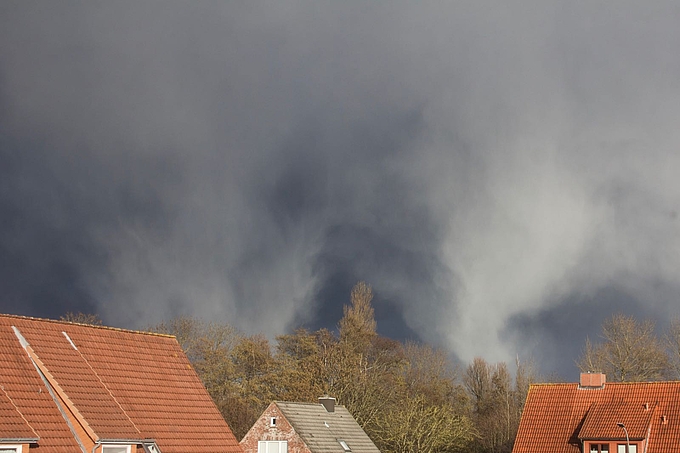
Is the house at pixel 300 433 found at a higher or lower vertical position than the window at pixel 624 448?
higher

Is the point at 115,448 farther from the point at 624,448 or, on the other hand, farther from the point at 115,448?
the point at 624,448

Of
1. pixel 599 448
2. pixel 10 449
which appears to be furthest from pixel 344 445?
pixel 10 449

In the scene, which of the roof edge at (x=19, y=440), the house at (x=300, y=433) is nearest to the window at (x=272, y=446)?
the house at (x=300, y=433)

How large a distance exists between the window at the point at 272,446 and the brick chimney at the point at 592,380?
19566mm

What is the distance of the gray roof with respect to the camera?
5694 centimetres

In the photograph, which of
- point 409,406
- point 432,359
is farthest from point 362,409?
point 432,359

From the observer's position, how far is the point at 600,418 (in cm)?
5228

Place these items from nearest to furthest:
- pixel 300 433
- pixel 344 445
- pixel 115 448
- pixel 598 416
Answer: pixel 115 448 < pixel 598 416 < pixel 300 433 < pixel 344 445

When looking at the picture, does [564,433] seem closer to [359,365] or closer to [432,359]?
[359,365]

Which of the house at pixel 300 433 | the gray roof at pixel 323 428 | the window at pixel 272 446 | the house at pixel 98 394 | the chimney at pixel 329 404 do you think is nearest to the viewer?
the house at pixel 98 394

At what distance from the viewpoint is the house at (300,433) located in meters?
56.7

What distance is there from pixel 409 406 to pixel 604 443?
26551 millimetres

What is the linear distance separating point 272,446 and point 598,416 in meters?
20.7

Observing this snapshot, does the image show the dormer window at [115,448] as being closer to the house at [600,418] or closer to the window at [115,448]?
the window at [115,448]
